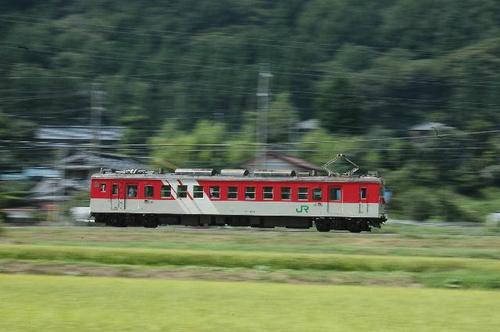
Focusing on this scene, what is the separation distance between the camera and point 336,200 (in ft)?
91.8

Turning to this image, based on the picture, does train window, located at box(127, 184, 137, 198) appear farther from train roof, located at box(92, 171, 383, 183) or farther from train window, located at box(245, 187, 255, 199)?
train window, located at box(245, 187, 255, 199)

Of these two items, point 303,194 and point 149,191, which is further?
point 149,191

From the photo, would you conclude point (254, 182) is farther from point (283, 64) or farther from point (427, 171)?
point (283, 64)

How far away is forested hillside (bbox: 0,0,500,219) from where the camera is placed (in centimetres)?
4828

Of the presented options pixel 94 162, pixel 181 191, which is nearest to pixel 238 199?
pixel 181 191

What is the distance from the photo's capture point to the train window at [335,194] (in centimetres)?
2789

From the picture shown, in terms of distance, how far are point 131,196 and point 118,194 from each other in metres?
0.52

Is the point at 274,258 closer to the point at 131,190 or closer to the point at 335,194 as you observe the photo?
the point at 335,194

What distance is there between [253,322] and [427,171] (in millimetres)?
37821

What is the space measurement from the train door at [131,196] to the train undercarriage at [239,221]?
0.69 meters

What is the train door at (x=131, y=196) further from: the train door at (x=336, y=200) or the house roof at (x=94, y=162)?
the house roof at (x=94, y=162)

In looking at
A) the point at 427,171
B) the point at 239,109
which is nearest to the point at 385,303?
the point at 427,171

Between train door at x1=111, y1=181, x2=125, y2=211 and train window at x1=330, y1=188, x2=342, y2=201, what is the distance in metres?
8.04

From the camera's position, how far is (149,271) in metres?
17.2
